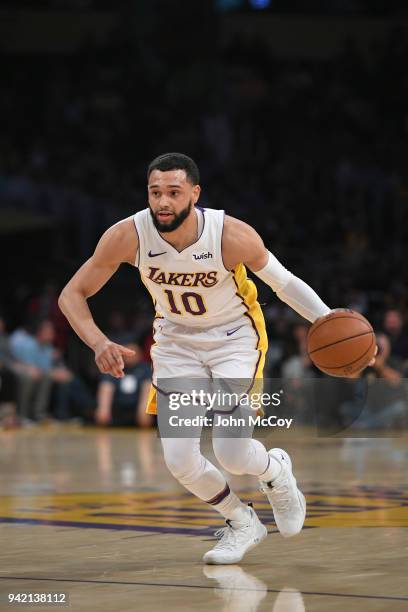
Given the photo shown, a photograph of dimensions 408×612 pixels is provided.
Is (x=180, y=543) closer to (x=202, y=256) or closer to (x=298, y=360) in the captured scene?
(x=202, y=256)

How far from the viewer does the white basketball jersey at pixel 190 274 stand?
19.7ft

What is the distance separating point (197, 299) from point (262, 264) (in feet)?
1.32

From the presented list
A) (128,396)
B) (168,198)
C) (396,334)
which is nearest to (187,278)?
(168,198)

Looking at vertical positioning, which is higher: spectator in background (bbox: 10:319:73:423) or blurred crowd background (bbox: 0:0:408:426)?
blurred crowd background (bbox: 0:0:408:426)

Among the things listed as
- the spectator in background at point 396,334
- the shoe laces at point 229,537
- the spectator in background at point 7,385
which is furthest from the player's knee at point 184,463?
the spectator in background at point 7,385

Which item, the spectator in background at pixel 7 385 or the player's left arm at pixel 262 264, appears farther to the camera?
the spectator in background at pixel 7 385

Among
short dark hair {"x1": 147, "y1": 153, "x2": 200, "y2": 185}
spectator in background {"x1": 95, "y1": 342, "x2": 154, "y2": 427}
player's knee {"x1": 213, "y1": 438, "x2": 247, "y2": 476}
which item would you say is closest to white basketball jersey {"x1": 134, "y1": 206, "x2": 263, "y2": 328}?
short dark hair {"x1": 147, "y1": 153, "x2": 200, "y2": 185}

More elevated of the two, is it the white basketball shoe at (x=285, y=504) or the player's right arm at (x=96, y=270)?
the player's right arm at (x=96, y=270)

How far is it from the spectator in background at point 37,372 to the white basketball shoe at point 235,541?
12519 millimetres

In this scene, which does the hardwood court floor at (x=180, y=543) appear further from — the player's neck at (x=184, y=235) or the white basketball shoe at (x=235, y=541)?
the player's neck at (x=184, y=235)

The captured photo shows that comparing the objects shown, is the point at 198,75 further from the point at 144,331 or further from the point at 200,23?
the point at 144,331

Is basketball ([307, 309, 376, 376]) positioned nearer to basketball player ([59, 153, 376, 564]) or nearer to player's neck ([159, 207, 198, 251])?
basketball player ([59, 153, 376, 564])

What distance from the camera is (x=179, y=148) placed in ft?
76.4

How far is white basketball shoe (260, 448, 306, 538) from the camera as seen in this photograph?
20.5 ft
